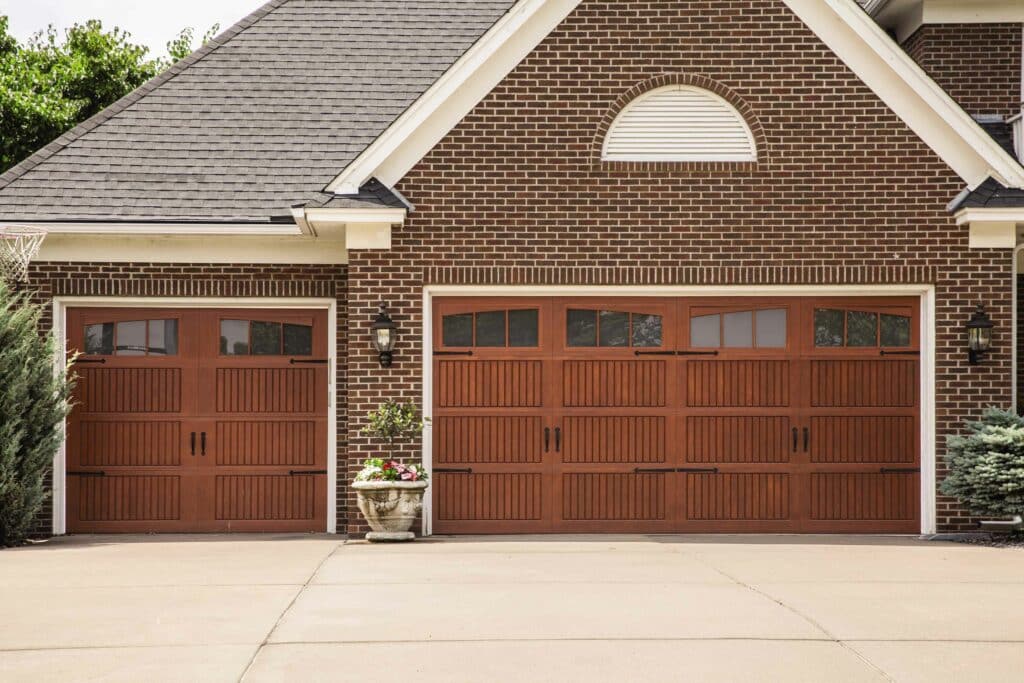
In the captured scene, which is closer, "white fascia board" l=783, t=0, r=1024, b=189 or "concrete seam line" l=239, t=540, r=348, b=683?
"concrete seam line" l=239, t=540, r=348, b=683

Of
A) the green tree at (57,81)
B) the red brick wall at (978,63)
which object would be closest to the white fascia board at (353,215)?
the red brick wall at (978,63)

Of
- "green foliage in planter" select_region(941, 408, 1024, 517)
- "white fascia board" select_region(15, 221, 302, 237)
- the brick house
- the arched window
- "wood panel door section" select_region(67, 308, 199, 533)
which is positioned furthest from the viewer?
"wood panel door section" select_region(67, 308, 199, 533)

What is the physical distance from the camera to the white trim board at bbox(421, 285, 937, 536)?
14508 millimetres

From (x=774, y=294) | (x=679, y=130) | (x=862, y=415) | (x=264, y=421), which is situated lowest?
(x=264, y=421)

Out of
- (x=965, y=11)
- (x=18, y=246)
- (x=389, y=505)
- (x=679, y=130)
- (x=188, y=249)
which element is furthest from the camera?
(x=965, y=11)

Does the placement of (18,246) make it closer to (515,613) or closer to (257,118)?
(257,118)

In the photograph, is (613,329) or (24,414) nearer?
(24,414)

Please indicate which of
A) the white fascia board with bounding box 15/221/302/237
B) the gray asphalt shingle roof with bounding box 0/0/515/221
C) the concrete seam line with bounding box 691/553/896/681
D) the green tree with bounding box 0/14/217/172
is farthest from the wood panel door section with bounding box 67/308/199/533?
the green tree with bounding box 0/14/217/172

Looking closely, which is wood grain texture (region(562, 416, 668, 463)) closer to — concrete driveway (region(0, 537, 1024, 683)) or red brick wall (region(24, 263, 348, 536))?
concrete driveway (region(0, 537, 1024, 683))

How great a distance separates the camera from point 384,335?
14.2 m

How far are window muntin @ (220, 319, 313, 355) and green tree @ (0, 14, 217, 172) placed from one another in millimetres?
16232

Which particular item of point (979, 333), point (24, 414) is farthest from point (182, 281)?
point (979, 333)

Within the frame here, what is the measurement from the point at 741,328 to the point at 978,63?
454 cm

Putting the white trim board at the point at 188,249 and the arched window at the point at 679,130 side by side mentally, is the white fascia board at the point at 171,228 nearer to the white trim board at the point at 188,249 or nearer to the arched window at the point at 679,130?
the white trim board at the point at 188,249
